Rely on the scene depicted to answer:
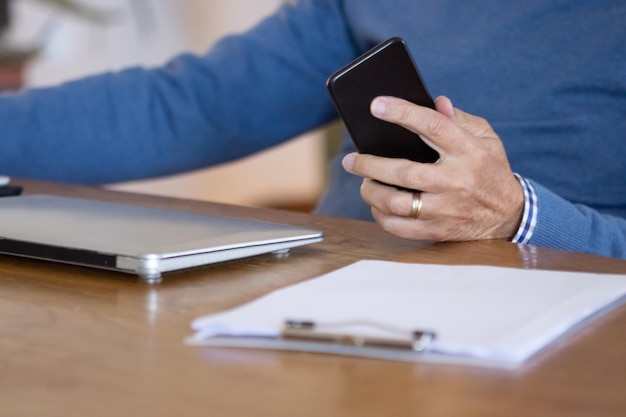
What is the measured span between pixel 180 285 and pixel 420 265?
165 millimetres

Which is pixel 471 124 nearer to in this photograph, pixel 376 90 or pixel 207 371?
pixel 376 90

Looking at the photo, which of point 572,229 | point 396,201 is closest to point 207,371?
point 396,201

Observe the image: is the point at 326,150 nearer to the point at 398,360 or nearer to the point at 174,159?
the point at 174,159

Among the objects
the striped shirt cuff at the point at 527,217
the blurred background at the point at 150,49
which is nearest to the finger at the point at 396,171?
the striped shirt cuff at the point at 527,217

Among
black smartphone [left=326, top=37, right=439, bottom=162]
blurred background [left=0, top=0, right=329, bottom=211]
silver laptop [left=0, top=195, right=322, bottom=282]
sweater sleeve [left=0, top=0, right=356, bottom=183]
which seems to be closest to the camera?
silver laptop [left=0, top=195, right=322, bottom=282]

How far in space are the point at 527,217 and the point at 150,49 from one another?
8.02ft

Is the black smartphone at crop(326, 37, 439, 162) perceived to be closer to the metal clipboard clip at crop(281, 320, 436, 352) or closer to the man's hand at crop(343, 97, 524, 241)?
the man's hand at crop(343, 97, 524, 241)

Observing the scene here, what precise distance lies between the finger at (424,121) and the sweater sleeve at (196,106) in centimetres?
62

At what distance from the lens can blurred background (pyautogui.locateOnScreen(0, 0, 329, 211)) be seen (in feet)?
9.41

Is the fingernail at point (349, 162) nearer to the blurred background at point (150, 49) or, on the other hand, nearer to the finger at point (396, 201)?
the finger at point (396, 201)

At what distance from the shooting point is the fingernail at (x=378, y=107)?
2.48 feet

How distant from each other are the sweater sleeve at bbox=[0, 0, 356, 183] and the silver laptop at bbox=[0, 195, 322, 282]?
46 cm

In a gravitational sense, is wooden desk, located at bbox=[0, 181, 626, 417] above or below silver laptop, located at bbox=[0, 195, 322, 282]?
below

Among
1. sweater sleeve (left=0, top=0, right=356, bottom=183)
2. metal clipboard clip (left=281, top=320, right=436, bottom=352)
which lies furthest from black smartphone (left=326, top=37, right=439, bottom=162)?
sweater sleeve (left=0, top=0, right=356, bottom=183)
